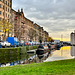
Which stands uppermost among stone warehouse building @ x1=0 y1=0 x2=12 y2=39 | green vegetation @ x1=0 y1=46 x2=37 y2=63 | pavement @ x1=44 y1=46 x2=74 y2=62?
stone warehouse building @ x1=0 y1=0 x2=12 y2=39

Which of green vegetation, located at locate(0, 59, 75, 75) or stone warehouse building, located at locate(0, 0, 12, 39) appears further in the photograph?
stone warehouse building, located at locate(0, 0, 12, 39)

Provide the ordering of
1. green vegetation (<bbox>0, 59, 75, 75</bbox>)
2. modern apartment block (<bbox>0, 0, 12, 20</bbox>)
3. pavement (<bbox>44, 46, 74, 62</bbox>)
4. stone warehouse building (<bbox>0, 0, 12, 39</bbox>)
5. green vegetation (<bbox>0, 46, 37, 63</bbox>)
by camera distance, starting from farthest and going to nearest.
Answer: modern apartment block (<bbox>0, 0, 12, 20</bbox>) < stone warehouse building (<bbox>0, 0, 12, 39</bbox>) < pavement (<bbox>44, 46, 74, 62</bbox>) < green vegetation (<bbox>0, 46, 37, 63</bbox>) < green vegetation (<bbox>0, 59, 75, 75</bbox>)

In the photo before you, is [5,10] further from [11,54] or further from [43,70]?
[43,70]

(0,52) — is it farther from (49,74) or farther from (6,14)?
(6,14)

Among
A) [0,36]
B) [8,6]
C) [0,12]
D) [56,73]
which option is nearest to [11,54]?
[56,73]

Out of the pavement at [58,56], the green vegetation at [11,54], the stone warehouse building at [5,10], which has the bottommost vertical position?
the pavement at [58,56]

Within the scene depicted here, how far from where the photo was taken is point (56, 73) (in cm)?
1113

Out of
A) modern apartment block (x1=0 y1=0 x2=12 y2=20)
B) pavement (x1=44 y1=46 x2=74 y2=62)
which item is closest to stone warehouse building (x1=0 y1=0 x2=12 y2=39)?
modern apartment block (x1=0 y1=0 x2=12 y2=20)

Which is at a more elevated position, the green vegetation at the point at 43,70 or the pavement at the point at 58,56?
the green vegetation at the point at 43,70

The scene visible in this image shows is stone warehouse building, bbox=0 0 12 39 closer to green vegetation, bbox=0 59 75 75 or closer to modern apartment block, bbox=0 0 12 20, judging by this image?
modern apartment block, bbox=0 0 12 20

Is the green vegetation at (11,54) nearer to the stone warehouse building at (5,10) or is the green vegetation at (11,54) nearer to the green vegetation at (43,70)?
the green vegetation at (43,70)

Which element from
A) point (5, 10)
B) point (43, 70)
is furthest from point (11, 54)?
point (5, 10)

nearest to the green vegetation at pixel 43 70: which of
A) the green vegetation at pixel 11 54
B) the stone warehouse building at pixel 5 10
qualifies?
the green vegetation at pixel 11 54

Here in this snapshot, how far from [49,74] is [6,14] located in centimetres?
7628
